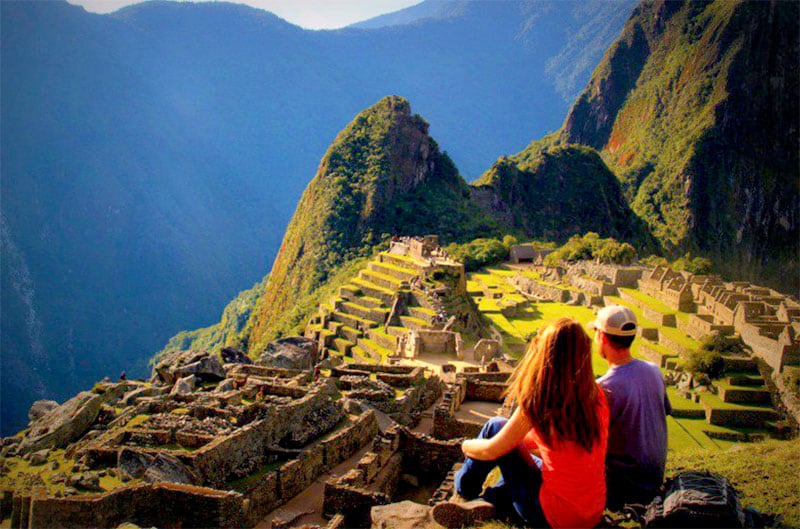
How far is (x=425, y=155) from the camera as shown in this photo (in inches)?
3167

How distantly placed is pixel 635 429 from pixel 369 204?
68482 mm

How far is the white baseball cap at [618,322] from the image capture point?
4.84 m

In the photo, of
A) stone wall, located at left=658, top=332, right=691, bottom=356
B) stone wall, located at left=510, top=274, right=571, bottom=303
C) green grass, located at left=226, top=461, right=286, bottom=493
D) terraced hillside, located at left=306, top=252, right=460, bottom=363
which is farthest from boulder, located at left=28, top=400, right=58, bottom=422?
stone wall, located at left=510, top=274, right=571, bottom=303

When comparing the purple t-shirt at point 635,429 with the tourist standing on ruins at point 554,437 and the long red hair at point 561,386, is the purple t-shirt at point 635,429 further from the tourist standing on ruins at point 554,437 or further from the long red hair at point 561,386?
the long red hair at point 561,386

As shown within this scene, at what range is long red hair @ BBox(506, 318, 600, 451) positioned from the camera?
4254 mm

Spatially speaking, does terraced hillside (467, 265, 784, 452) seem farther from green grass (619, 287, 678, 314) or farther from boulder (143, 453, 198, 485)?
boulder (143, 453, 198, 485)

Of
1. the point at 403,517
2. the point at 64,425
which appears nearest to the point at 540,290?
the point at 64,425

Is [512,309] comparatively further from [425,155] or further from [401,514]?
[425,155]

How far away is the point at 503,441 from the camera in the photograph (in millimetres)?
4602

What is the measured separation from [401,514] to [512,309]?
108 feet

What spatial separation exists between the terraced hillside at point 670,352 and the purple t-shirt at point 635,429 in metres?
13.0

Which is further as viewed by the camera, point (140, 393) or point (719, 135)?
point (719, 135)

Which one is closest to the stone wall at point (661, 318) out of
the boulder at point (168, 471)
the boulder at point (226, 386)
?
the boulder at point (226, 386)

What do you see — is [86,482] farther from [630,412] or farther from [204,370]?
[630,412]
